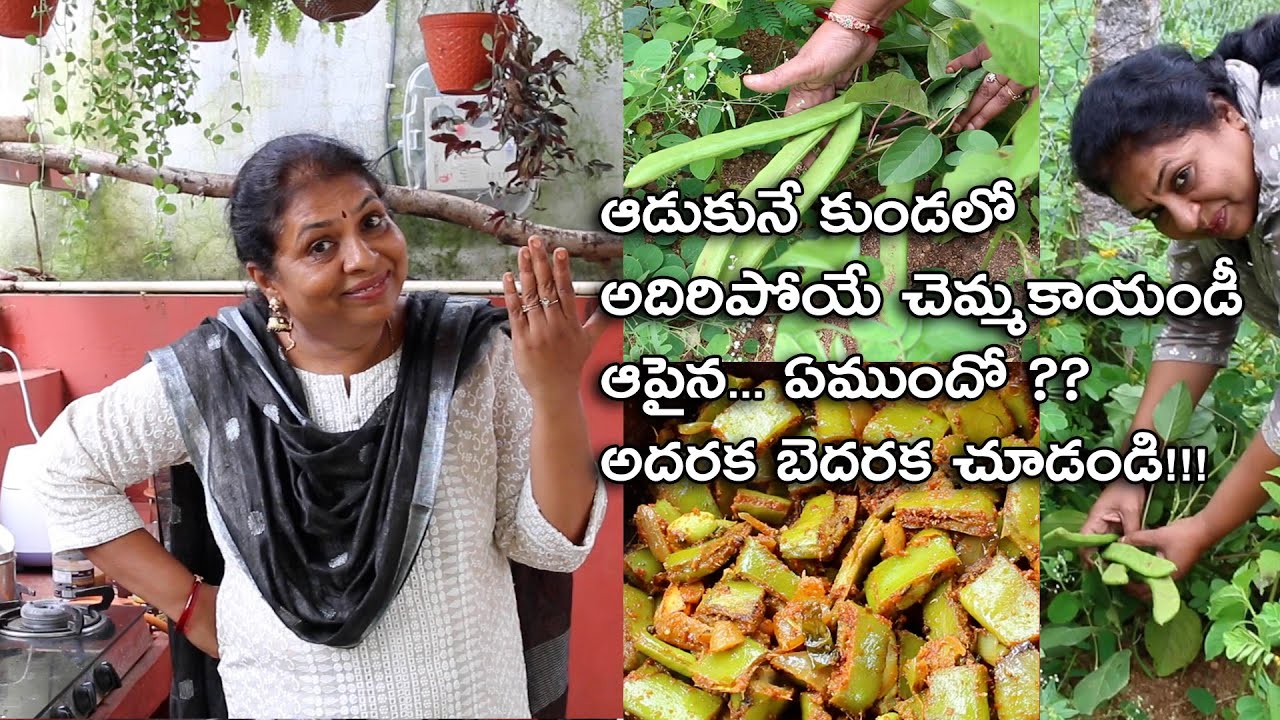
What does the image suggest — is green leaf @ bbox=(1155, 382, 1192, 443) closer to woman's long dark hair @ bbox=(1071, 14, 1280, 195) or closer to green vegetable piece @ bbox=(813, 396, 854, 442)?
woman's long dark hair @ bbox=(1071, 14, 1280, 195)

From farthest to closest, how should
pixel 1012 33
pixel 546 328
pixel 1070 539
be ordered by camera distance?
pixel 1070 539 < pixel 1012 33 < pixel 546 328

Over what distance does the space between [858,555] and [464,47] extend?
896 mm

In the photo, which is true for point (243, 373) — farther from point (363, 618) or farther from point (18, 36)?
point (18, 36)

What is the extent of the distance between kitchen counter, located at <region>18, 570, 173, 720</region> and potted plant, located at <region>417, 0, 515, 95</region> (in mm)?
875

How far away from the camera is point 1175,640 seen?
4.75 ft

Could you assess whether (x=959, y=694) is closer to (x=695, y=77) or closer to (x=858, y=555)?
(x=858, y=555)

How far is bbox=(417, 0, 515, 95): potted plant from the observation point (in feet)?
4.55

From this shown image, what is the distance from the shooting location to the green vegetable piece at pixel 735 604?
143 cm

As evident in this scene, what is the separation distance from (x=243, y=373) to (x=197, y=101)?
0.43 m

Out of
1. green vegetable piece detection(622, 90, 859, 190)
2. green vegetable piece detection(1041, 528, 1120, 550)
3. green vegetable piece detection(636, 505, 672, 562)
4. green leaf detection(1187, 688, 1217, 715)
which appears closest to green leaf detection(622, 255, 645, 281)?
green vegetable piece detection(622, 90, 859, 190)

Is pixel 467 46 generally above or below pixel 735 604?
above

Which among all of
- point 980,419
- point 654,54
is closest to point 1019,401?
point 980,419

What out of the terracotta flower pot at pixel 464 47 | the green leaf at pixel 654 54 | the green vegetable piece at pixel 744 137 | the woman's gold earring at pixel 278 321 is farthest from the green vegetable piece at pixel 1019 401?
the woman's gold earring at pixel 278 321

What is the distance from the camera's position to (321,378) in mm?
1283
